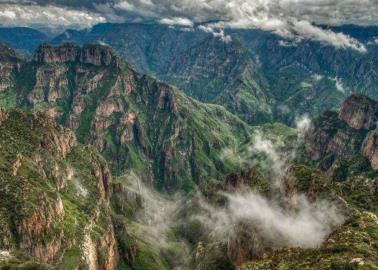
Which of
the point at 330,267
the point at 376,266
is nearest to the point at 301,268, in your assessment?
the point at 330,267

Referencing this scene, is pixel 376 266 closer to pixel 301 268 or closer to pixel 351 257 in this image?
pixel 351 257

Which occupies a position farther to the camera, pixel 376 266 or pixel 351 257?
pixel 351 257

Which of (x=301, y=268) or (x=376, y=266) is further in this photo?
(x=301, y=268)

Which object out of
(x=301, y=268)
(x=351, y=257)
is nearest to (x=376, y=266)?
(x=351, y=257)

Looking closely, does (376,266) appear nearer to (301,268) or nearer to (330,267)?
(330,267)

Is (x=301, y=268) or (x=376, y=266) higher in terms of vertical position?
(x=376, y=266)
